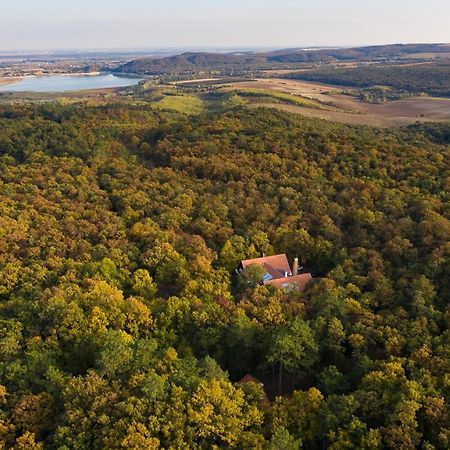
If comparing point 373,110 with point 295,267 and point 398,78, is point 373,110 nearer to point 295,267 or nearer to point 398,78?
point 398,78

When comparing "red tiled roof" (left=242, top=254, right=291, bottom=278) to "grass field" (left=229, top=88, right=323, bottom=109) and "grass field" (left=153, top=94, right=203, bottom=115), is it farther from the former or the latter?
"grass field" (left=229, top=88, right=323, bottom=109)

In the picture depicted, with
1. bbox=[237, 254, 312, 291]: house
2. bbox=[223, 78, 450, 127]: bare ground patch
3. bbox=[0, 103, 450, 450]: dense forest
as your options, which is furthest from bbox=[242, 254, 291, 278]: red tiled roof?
bbox=[223, 78, 450, 127]: bare ground patch

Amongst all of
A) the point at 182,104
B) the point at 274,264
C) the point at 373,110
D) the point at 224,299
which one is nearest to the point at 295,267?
the point at 274,264

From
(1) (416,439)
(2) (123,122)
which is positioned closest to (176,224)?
(1) (416,439)

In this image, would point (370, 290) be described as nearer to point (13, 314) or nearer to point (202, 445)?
point (202, 445)

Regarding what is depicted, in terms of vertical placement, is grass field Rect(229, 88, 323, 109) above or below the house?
above

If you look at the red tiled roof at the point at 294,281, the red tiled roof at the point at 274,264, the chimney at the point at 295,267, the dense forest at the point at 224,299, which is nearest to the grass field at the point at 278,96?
the dense forest at the point at 224,299
